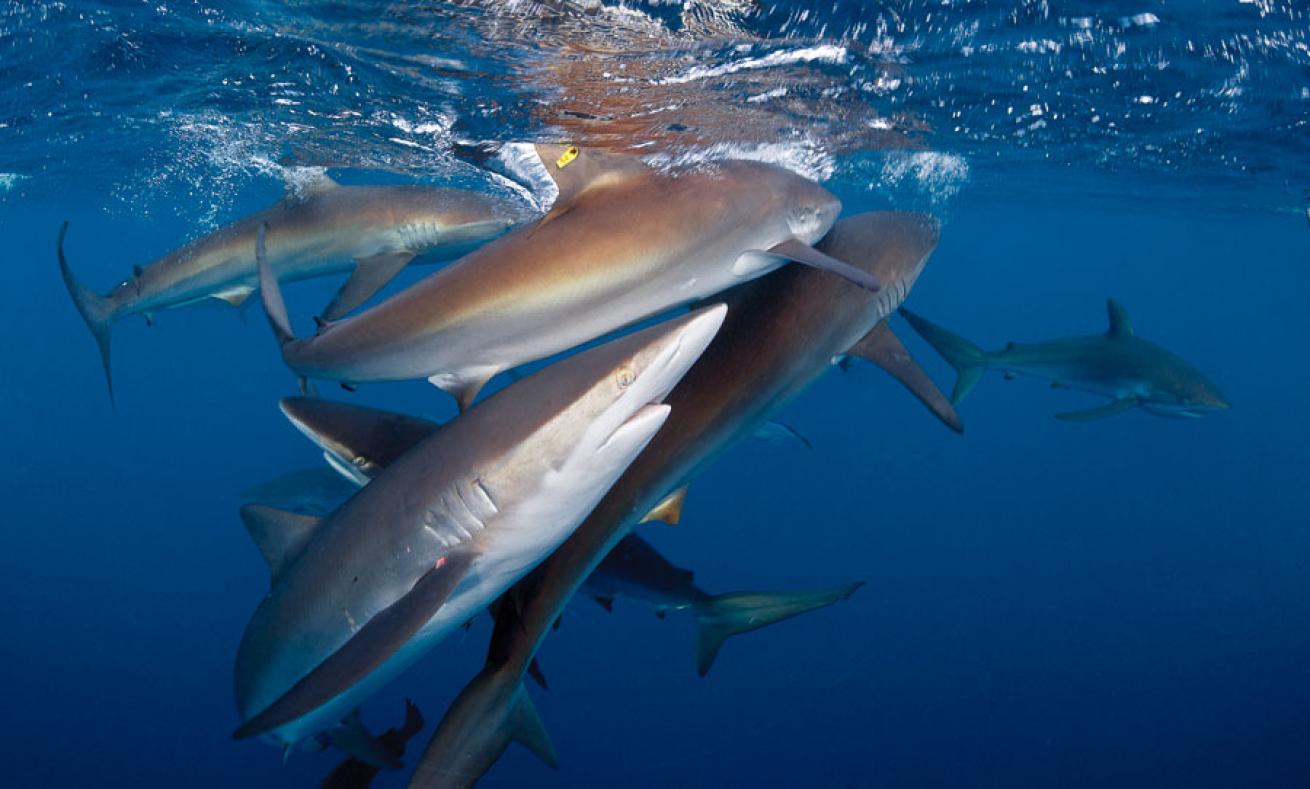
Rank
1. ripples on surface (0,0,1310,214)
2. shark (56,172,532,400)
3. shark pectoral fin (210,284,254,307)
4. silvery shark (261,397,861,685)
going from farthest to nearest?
ripples on surface (0,0,1310,214) < shark pectoral fin (210,284,254,307) < shark (56,172,532,400) < silvery shark (261,397,861,685)

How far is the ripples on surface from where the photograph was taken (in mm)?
8391

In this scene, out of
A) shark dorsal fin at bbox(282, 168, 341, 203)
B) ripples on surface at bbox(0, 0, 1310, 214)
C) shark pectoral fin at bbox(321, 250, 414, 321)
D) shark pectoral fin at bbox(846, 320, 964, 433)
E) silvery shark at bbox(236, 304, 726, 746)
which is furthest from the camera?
ripples on surface at bbox(0, 0, 1310, 214)

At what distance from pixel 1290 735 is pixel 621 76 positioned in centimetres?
1785

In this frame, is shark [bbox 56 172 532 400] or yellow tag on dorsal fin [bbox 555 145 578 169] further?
shark [bbox 56 172 532 400]

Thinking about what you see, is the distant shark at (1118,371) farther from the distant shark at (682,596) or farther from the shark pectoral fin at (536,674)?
the shark pectoral fin at (536,674)

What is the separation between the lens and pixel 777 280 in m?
3.81

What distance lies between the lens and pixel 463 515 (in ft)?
8.64

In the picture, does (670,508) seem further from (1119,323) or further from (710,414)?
(1119,323)

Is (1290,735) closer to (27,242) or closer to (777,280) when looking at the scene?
(777,280)

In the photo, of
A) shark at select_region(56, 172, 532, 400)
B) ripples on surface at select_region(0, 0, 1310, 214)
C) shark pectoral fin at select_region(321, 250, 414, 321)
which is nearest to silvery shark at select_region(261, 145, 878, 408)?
shark pectoral fin at select_region(321, 250, 414, 321)

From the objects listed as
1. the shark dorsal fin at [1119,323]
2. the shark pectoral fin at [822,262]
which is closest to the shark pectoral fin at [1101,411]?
the shark dorsal fin at [1119,323]

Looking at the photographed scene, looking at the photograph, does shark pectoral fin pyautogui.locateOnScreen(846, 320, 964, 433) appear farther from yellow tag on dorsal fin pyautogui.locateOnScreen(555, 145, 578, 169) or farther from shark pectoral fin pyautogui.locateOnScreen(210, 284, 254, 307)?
shark pectoral fin pyautogui.locateOnScreen(210, 284, 254, 307)

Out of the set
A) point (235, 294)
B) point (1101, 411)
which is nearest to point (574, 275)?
point (235, 294)

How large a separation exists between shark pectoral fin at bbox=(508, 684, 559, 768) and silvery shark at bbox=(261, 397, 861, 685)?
0.39 meters
